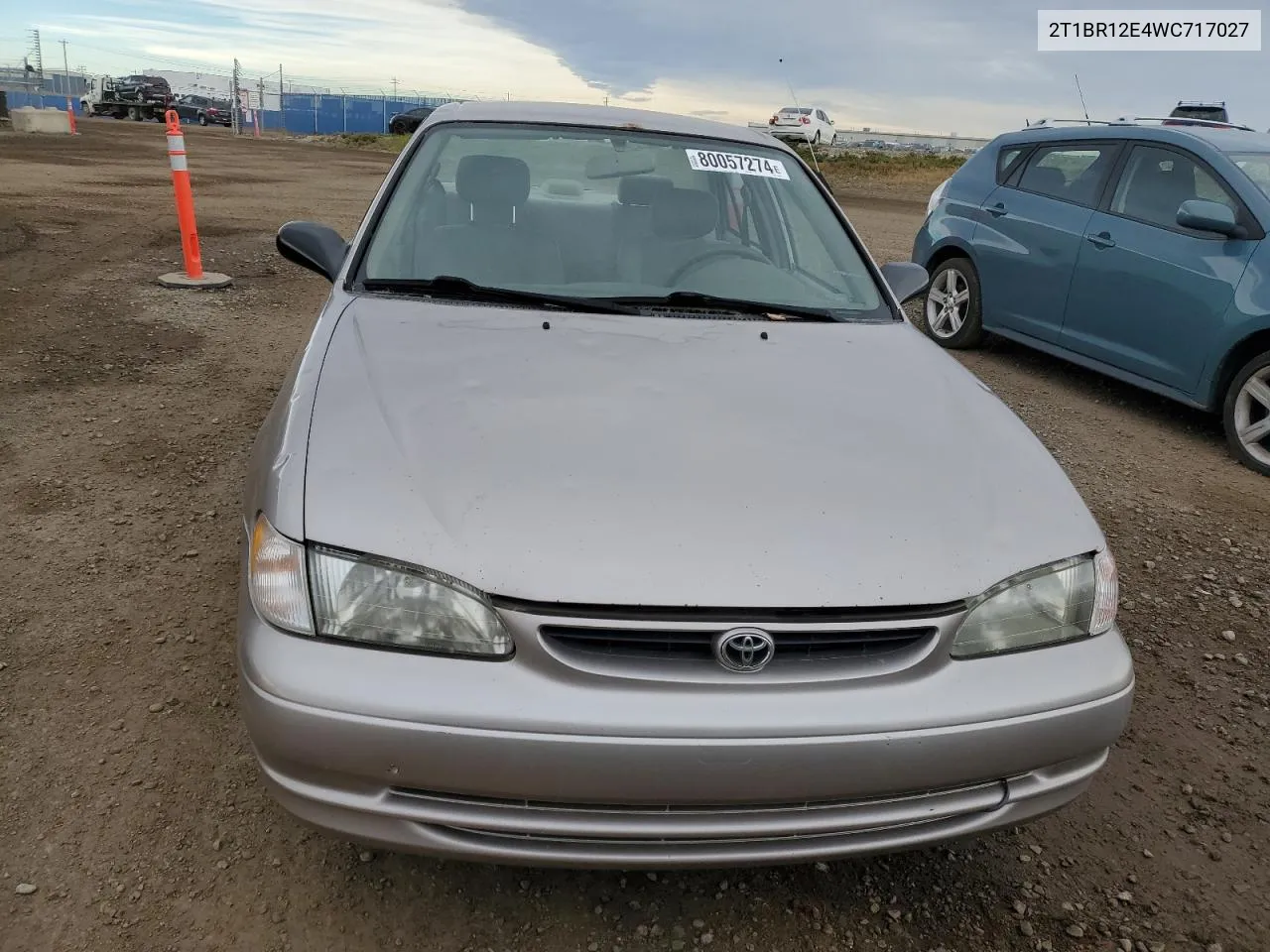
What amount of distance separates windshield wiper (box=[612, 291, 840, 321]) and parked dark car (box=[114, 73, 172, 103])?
4714cm

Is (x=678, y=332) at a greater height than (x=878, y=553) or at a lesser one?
greater


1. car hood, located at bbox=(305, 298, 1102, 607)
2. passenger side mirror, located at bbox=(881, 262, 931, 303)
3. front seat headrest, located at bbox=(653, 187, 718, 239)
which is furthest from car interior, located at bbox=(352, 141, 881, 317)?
car hood, located at bbox=(305, 298, 1102, 607)

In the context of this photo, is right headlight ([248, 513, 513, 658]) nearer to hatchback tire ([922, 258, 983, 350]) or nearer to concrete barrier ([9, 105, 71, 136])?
hatchback tire ([922, 258, 983, 350])

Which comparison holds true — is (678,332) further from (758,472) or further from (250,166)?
(250,166)

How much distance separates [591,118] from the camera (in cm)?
325

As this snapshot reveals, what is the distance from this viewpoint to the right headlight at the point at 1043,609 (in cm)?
172

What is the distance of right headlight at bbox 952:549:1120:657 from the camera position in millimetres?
1719

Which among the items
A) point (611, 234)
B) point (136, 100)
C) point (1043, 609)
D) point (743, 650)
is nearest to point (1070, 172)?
point (611, 234)

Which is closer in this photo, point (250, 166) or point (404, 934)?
point (404, 934)

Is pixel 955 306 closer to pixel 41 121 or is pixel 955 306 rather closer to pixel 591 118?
pixel 591 118

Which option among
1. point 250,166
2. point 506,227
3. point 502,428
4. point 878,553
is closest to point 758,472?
point 878,553

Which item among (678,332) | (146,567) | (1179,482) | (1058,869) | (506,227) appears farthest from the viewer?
(1179,482)

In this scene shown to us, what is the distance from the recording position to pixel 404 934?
189 centimetres

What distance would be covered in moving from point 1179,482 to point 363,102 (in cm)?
5246
